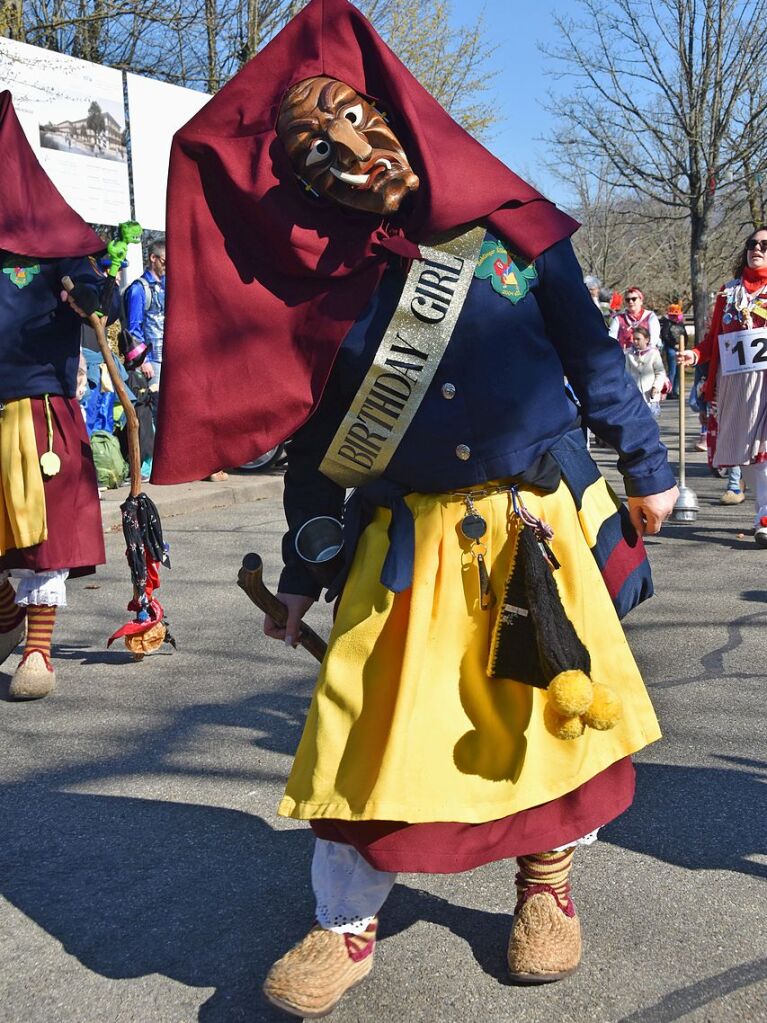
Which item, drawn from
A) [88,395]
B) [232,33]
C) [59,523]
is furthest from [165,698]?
[232,33]

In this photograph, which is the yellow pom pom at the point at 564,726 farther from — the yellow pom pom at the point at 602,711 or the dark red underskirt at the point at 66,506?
the dark red underskirt at the point at 66,506

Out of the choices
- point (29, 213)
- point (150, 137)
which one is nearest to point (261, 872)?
point (29, 213)

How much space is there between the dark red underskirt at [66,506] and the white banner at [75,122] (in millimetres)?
6014

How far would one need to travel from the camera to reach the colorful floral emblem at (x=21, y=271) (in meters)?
4.89

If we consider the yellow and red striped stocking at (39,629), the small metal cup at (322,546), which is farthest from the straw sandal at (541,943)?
the yellow and red striped stocking at (39,629)

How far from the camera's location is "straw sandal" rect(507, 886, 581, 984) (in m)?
2.68

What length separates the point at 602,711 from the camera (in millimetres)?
2486

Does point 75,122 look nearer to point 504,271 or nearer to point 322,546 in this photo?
point 322,546

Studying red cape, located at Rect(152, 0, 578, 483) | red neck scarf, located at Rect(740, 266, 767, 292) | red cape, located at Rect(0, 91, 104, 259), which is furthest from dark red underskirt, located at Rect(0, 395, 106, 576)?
red neck scarf, located at Rect(740, 266, 767, 292)

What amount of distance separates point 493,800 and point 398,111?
53.1 inches

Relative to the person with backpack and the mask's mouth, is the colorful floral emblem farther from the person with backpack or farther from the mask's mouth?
the person with backpack

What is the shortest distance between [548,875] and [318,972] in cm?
53

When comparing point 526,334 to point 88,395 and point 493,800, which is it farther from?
point 88,395

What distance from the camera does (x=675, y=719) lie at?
14.9 feet
